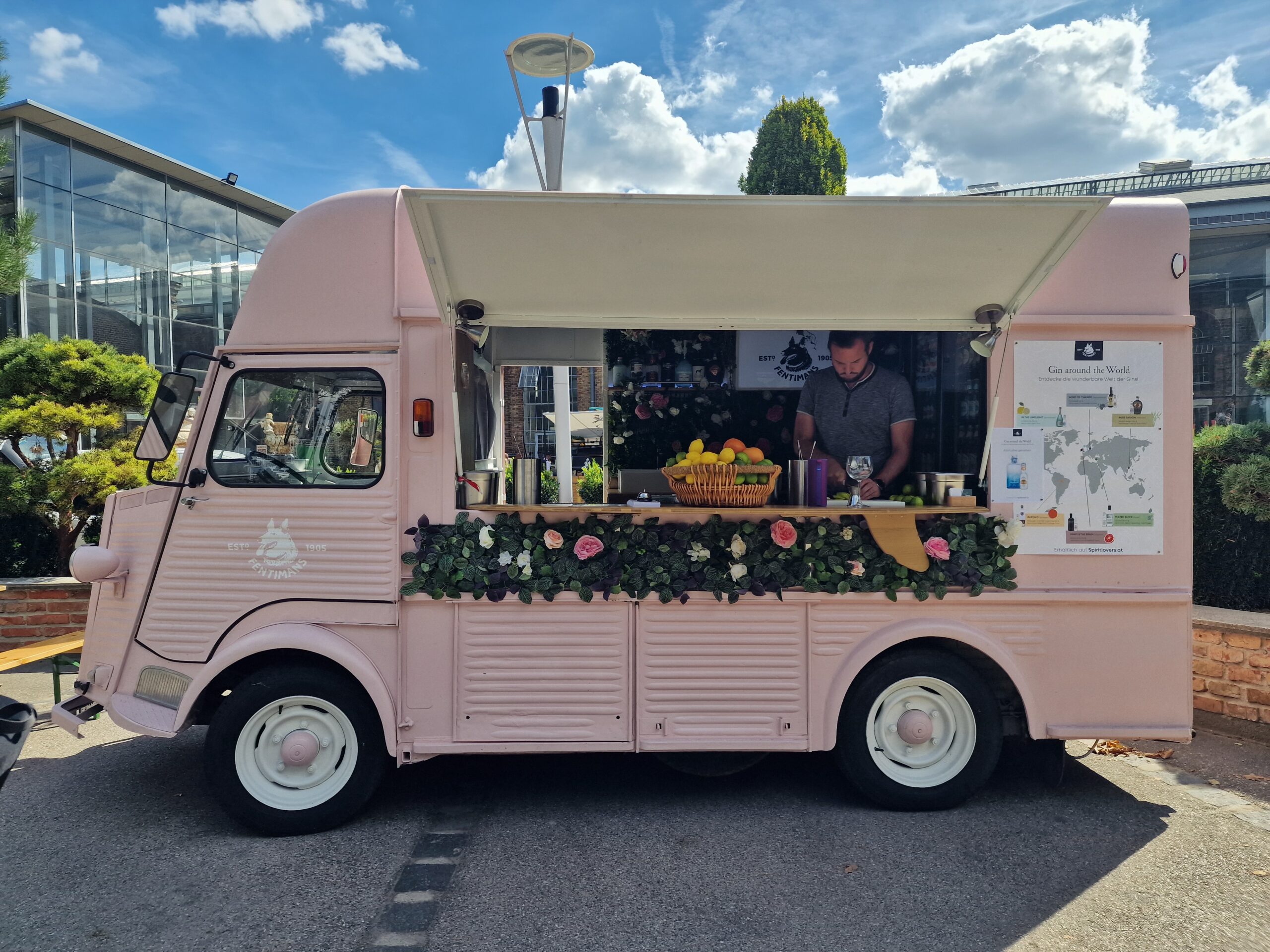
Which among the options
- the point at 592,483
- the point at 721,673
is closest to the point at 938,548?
the point at 721,673

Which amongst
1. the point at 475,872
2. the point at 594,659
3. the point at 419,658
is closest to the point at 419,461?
the point at 419,658

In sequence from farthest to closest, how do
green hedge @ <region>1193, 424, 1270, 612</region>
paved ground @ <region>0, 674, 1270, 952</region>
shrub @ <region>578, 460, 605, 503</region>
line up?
shrub @ <region>578, 460, 605, 503</region>, green hedge @ <region>1193, 424, 1270, 612</region>, paved ground @ <region>0, 674, 1270, 952</region>

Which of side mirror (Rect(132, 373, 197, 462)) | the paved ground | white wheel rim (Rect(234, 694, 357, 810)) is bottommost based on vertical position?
the paved ground

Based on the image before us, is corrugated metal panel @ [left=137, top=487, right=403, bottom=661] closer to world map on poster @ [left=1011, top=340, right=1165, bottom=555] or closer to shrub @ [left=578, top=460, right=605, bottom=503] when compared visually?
shrub @ [left=578, top=460, right=605, bottom=503]

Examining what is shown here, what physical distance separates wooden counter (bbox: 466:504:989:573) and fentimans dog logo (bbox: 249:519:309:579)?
0.86 meters

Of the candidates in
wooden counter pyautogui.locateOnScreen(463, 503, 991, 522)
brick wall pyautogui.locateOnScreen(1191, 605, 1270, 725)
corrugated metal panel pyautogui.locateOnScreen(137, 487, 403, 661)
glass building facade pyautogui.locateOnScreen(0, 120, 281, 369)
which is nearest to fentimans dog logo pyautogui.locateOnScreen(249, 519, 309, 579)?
corrugated metal panel pyautogui.locateOnScreen(137, 487, 403, 661)

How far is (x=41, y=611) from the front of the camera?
7.24 meters

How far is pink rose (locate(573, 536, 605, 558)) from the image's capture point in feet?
13.0

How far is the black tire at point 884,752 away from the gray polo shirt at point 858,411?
137 cm

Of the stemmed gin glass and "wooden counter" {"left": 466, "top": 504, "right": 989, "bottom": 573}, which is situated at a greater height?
the stemmed gin glass

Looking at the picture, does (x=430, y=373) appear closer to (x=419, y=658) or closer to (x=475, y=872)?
(x=419, y=658)

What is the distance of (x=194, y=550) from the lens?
3.90m

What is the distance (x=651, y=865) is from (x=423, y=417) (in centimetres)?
231

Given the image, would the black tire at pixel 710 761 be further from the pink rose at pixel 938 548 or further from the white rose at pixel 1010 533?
the white rose at pixel 1010 533
